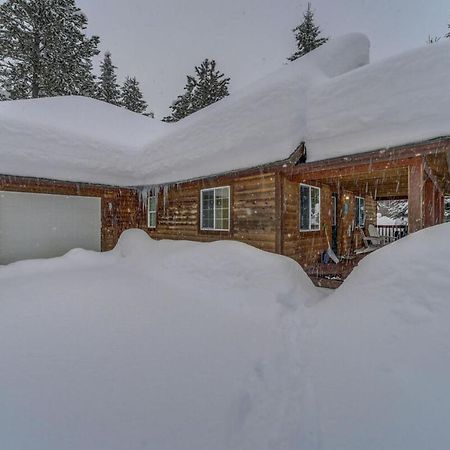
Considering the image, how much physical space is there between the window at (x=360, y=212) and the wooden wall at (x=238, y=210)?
258 inches

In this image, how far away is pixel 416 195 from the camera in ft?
17.9

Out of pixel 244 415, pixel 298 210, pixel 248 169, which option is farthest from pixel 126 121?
pixel 244 415

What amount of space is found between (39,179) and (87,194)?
210 centimetres

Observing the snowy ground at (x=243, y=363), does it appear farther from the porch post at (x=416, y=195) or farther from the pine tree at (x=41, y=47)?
the pine tree at (x=41, y=47)

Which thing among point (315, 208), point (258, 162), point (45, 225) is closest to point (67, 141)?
point (45, 225)

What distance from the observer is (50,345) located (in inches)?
147

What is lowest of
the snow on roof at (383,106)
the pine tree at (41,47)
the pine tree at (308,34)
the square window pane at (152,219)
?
the square window pane at (152,219)

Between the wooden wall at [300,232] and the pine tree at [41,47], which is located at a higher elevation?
the pine tree at [41,47]

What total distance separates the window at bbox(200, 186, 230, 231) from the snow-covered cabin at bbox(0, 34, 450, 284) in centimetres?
4

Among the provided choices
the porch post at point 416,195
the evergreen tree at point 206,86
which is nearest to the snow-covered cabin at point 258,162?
the porch post at point 416,195

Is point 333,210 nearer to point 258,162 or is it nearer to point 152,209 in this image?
point 258,162

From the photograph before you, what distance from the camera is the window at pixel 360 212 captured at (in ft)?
40.4

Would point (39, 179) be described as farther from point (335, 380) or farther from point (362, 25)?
point (362, 25)

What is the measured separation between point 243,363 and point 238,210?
5453mm
